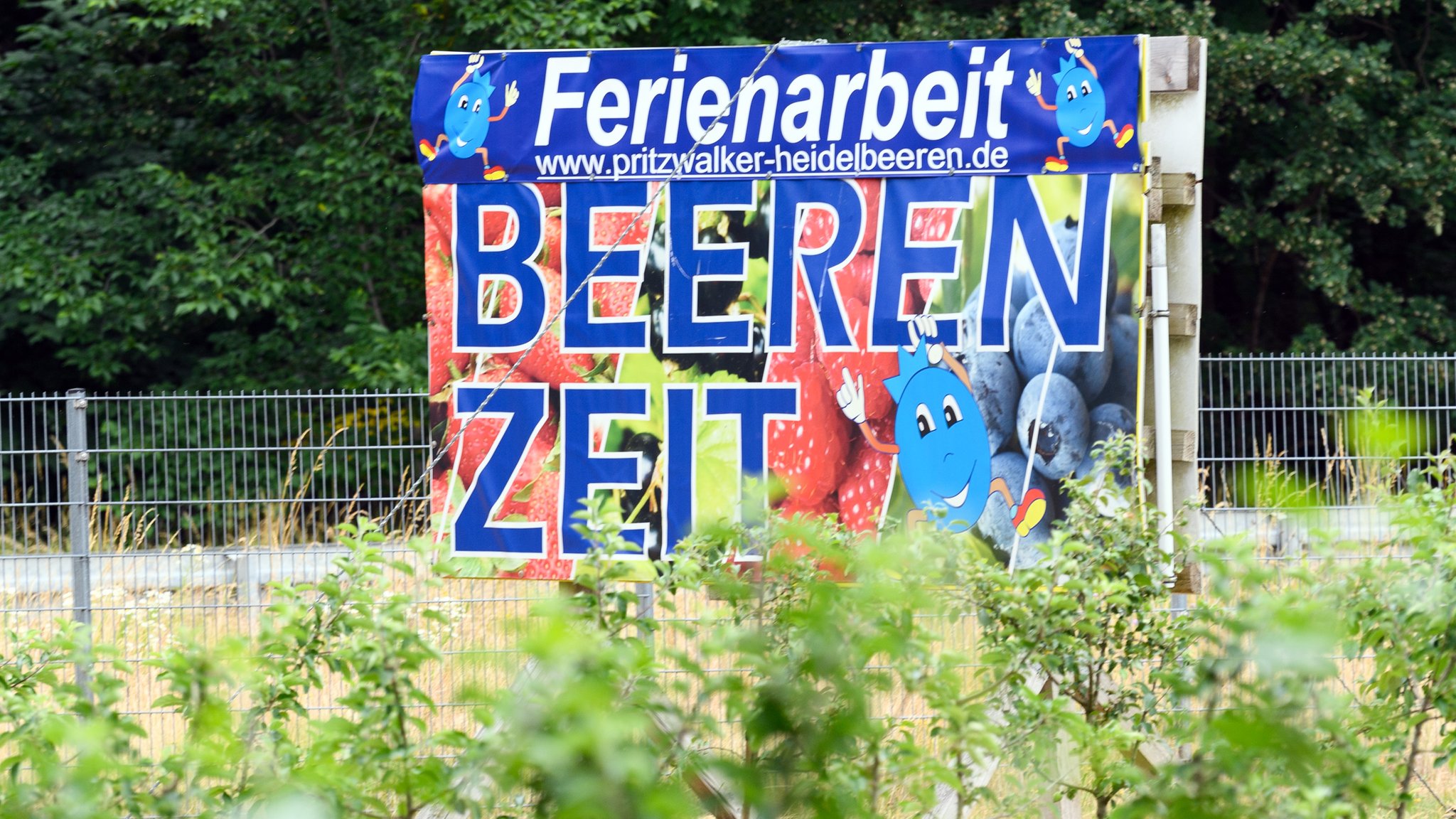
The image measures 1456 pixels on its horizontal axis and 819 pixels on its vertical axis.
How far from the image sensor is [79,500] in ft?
21.1

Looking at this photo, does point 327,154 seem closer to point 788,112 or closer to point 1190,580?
point 788,112

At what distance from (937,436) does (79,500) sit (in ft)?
13.0

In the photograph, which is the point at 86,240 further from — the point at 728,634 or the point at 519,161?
the point at 728,634

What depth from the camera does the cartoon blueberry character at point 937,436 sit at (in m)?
4.66

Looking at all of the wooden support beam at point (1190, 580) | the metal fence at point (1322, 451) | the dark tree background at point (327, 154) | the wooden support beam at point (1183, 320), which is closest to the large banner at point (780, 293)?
the wooden support beam at point (1183, 320)

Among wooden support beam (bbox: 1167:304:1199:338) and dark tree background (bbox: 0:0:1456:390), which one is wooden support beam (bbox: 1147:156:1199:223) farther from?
dark tree background (bbox: 0:0:1456:390)

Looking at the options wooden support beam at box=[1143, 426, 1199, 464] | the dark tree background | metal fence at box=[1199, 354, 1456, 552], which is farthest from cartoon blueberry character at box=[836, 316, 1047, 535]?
the dark tree background

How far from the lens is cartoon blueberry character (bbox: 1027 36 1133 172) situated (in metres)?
4.57

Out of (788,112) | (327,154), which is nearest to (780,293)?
(788,112)

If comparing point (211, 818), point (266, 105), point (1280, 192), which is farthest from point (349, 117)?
point (211, 818)

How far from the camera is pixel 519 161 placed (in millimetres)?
4961

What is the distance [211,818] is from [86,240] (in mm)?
13042

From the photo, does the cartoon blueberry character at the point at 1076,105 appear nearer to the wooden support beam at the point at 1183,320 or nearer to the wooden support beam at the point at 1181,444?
the wooden support beam at the point at 1183,320

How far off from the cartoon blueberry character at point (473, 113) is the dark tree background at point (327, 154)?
7.53 m
